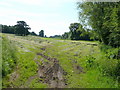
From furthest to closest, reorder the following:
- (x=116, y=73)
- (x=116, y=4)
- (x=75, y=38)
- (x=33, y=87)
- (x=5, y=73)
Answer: (x=75, y=38) < (x=116, y=4) < (x=116, y=73) < (x=5, y=73) < (x=33, y=87)

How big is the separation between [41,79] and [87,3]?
13156mm

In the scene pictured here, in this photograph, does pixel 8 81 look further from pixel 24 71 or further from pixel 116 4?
pixel 116 4

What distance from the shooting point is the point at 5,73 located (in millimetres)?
9570

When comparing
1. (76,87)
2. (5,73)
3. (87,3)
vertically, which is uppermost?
(87,3)

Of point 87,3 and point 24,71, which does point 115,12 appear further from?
point 24,71

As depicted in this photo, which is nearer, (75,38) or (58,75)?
(58,75)

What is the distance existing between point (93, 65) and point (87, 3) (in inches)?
372

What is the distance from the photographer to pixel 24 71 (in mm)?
11039

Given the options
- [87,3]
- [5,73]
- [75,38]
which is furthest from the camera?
[75,38]

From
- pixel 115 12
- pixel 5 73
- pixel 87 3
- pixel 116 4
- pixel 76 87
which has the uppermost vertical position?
pixel 87 3

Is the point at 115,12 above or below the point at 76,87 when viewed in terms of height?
above

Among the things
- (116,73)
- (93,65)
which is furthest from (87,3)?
(116,73)

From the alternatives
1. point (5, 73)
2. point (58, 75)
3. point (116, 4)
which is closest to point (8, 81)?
point (5, 73)

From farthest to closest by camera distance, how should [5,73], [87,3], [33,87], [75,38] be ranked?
[75,38] < [87,3] < [5,73] < [33,87]
